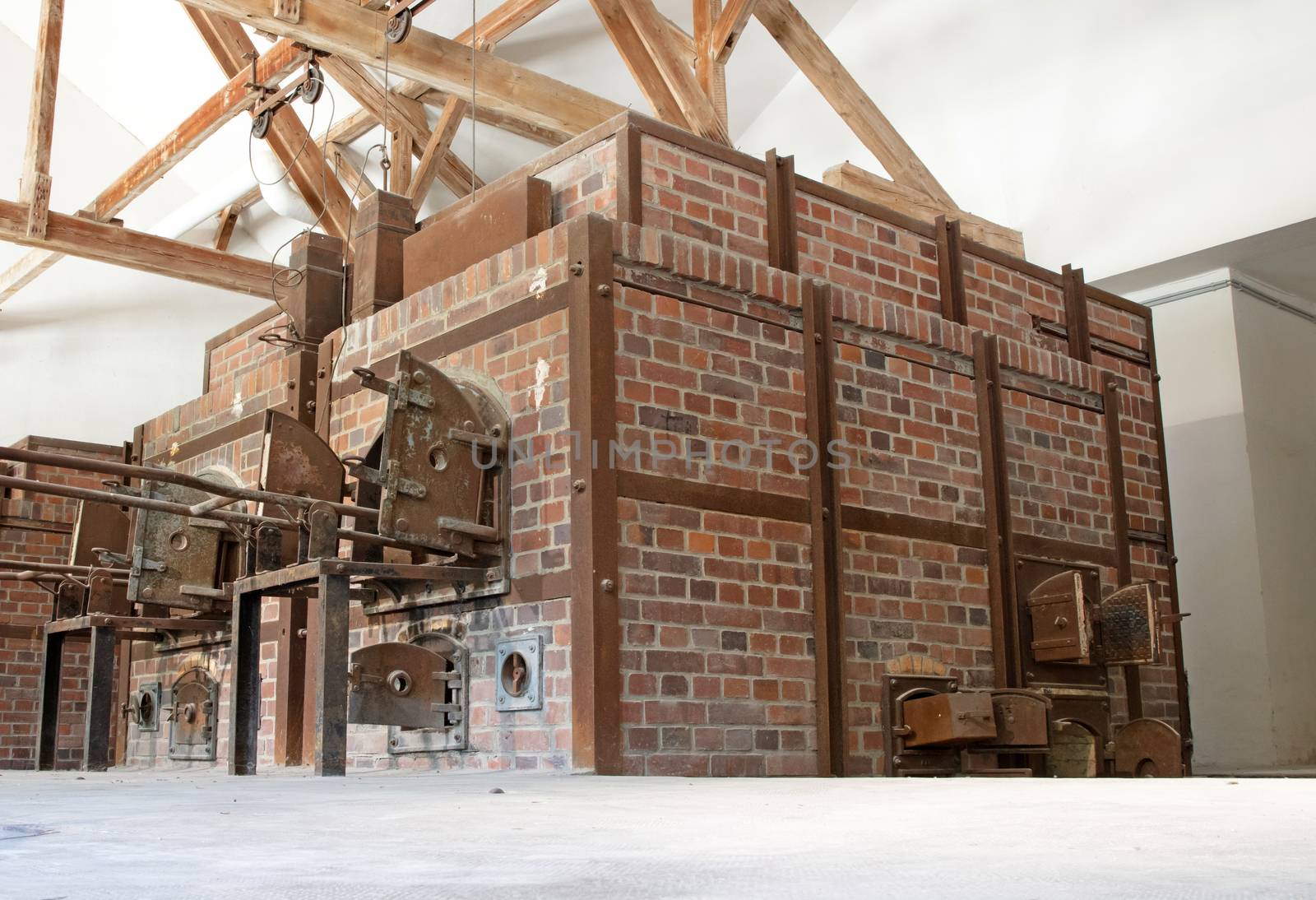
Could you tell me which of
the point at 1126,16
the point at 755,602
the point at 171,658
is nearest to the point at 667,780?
the point at 755,602

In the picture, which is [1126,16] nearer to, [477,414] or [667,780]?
[477,414]

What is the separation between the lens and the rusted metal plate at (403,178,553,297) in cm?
558

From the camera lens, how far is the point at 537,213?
5578 millimetres

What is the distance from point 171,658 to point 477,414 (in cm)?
320

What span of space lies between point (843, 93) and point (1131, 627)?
419 centimetres

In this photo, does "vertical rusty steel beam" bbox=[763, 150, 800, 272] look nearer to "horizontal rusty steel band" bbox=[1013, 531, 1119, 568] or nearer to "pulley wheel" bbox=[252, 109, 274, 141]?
"horizontal rusty steel band" bbox=[1013, 531, 1119, 568]

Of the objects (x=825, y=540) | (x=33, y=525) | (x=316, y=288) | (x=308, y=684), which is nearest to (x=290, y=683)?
(x=308, y=684)

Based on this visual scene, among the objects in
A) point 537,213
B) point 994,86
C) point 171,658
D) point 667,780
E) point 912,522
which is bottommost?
point 667,780

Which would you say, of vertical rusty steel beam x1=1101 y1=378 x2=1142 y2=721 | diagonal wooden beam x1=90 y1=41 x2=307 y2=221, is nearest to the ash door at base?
vertical rusty steel beam x1=1101 y1=378 x2=1142 y2=721

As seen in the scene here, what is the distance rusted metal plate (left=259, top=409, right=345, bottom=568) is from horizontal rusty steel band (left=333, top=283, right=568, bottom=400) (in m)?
0.49

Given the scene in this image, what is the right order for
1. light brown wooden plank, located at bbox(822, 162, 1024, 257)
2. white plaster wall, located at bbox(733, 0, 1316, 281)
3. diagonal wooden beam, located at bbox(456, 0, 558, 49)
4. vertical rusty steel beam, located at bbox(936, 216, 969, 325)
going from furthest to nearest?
diagonal wooden beam, located at bbox(456, 0, 558, 49) < white plaster wall, located at bbox(733, 0, 1316, 281) < light brown wooden plank, located at bbox(822, 162, 1024, 257) < vertical rusty steel beam, located at bbox(936, 216, 969, 325)

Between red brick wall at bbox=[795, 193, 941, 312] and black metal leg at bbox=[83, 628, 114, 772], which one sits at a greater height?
red brick wall at bbox=[795, 193, 941, 312]

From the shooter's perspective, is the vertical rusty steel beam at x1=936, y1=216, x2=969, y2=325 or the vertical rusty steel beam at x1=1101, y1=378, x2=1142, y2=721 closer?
the vertical rusty steel beam at x1=936, y1=216, x2=969, y2=325

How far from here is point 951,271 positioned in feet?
22.0
